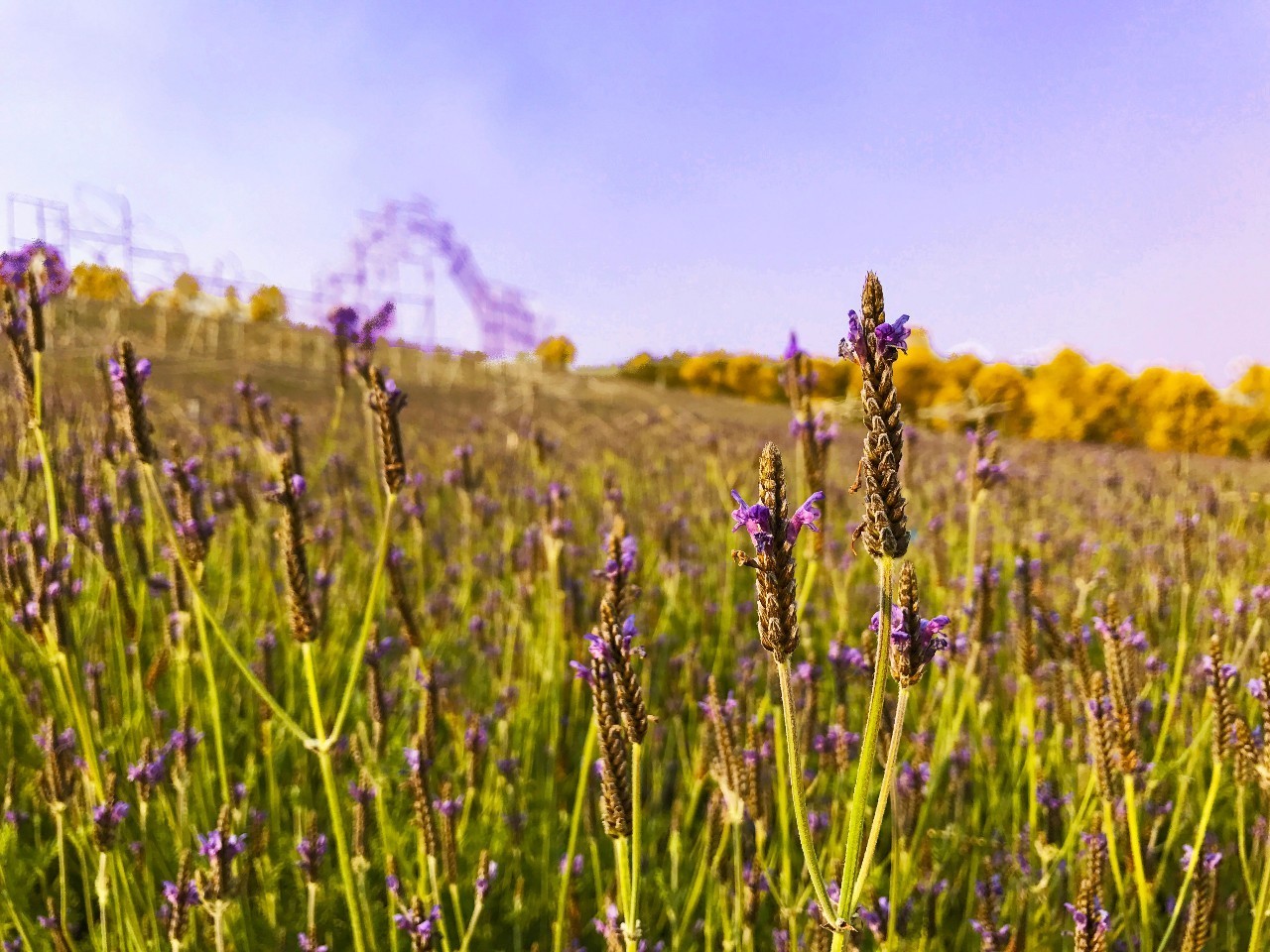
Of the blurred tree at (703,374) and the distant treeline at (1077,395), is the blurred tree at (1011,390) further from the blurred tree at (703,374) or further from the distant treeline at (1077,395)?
the blurred tree at (703,374)

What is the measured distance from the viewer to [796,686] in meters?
2.38

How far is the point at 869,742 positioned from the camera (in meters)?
0.81

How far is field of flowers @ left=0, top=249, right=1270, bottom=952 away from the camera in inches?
51.2

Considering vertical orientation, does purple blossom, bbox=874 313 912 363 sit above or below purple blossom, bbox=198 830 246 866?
above

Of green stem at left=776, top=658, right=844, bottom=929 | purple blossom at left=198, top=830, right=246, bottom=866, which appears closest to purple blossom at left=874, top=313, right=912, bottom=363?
green stem at left=776, top=658, right=844, bottom=929

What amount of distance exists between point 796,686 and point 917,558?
10.5 ft

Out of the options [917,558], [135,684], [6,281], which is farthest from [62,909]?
[917,558]

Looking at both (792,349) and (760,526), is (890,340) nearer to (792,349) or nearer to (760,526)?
(760,526)

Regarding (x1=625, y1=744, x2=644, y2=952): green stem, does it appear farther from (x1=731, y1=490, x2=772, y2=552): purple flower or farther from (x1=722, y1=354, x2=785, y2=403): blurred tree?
(x1=722, y1=354, x2=785, y2=403): blurred tree

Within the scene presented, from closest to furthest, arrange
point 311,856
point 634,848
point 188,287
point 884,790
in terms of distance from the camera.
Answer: point 884,790 → point 634,848 → point 311,856 → point 188,287

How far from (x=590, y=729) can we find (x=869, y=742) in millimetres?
749

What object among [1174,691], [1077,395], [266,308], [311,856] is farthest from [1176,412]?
[266,308]

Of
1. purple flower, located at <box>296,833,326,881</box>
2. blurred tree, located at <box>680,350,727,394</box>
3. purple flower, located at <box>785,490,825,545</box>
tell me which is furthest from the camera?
blurred tree, located at <box>680,350,727,394</box>

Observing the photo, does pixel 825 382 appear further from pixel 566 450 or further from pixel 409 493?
pixel 409 493
